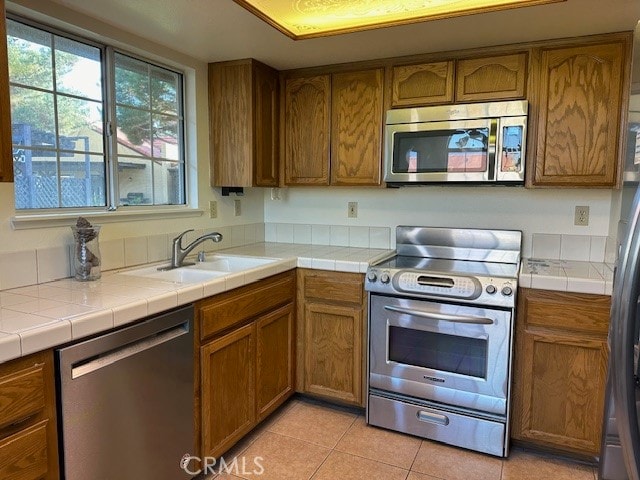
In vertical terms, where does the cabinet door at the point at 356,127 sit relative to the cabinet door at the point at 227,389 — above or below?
above

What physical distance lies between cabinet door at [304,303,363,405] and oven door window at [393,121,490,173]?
2.97ft

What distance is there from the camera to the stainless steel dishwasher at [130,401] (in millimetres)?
1346

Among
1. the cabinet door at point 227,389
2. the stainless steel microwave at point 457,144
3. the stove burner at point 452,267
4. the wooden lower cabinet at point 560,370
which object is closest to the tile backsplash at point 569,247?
the stove burner at point 452,267

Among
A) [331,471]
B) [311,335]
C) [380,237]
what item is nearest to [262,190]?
[380,237]

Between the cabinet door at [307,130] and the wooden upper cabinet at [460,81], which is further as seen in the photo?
the cabinet door at [307,130]

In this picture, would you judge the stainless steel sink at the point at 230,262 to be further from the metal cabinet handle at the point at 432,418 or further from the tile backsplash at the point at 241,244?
the metal cabinet handle at the point at 432,418

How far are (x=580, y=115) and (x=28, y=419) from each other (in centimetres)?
263

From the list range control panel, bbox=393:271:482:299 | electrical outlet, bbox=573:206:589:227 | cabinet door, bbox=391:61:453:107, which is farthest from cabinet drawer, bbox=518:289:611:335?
cabinet door, bbox=391:61:453:107

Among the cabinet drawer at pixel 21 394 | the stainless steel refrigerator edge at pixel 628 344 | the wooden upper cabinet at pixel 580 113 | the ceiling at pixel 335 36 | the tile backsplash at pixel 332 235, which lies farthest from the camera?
the tile backsplash at pixel 332 235

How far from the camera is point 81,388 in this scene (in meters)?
1.36

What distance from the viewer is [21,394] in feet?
3.92

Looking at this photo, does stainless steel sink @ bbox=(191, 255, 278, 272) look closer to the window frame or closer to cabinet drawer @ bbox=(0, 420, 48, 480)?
the window frame

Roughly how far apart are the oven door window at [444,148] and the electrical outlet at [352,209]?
542 millimetres

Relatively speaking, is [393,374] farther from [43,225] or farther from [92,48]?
[92,48]
